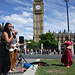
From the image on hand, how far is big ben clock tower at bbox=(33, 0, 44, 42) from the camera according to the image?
3748 inches

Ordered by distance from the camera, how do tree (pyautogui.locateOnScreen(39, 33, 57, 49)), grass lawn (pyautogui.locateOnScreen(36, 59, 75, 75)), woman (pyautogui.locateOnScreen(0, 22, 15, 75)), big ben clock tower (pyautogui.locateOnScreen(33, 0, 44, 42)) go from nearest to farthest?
woman (pyautogui.locateOnScreen(0, 22, 15, 75)) → grass lawn (pyautogui.locateOnScreen(36, 59, 75, 75)) → tree (pyautogui.locateOnScreen(39, 33, 57, 49)) → big ben clock tower (pyautogui.locateOnScreen(33, 0, 44, 42))

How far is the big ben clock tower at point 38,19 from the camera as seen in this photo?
9519cm

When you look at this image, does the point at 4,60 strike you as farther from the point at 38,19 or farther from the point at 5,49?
the point at 38,19

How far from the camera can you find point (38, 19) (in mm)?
96250

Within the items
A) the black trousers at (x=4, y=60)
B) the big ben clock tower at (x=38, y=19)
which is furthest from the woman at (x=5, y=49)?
the big ben clock tower at (x=38, y=19)

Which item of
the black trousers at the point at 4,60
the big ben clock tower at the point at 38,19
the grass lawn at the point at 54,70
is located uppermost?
the big ben clock tower at the point at 38,19

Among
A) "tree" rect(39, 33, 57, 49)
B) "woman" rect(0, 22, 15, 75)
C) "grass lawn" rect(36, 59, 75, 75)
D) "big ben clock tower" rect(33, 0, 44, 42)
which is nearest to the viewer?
"woman" rect(0, 22, 15, 75)

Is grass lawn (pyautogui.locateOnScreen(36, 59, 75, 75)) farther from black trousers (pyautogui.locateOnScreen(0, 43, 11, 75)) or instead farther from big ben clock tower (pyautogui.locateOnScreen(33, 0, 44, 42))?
big ben clock tower (pyautogui.locateOnScreen(33, 0, 44, 42))

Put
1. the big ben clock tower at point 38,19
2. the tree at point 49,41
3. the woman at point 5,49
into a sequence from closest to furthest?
the woman at point 5,49 < the tree at point 49,41 < the big ben clock tower at point 38,19

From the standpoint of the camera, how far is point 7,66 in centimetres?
392

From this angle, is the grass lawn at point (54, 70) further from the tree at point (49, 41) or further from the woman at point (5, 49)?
the tree at point (49, 41)

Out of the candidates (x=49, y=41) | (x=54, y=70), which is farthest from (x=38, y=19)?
(x=54, y=70)

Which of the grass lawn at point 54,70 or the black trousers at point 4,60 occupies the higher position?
the black trousers at point 4,60

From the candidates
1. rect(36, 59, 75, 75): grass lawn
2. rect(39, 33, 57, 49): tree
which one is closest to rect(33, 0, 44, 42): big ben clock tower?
rect(39, 33, 57, 49): tree
